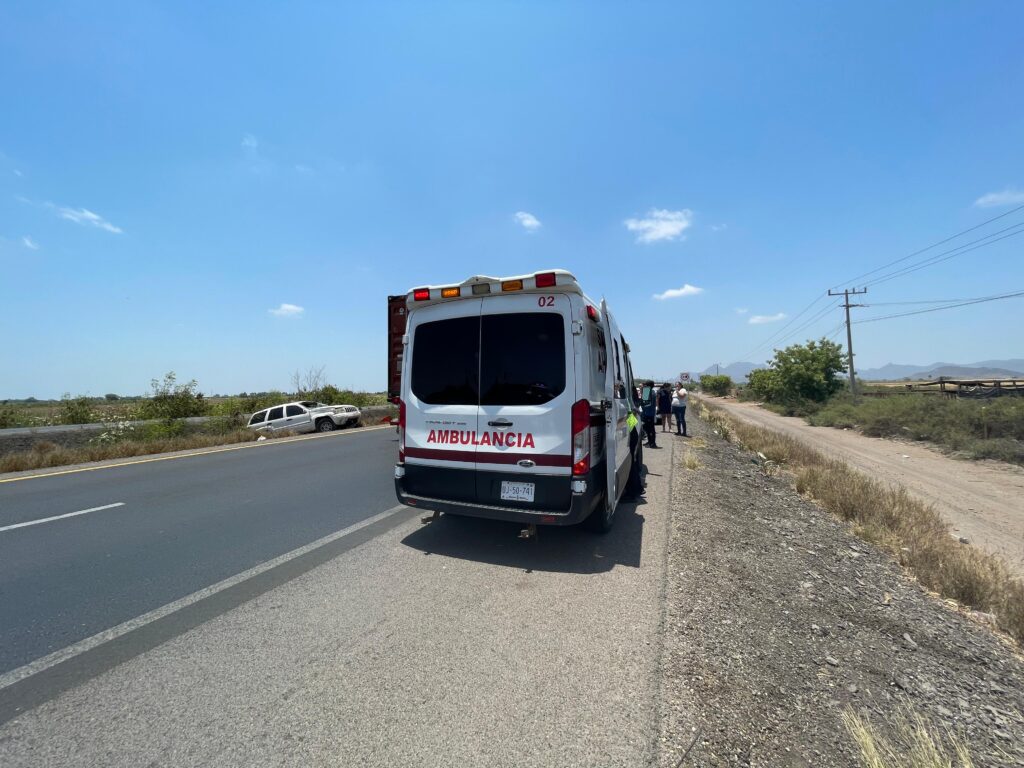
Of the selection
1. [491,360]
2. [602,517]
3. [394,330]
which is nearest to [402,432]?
[491,360]

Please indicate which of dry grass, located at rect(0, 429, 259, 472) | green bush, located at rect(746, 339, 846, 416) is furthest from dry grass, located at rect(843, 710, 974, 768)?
green bush, located at rect(746, 339, 846, 416)

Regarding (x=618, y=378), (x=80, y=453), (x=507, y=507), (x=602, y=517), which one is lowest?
(x=602, y=517)

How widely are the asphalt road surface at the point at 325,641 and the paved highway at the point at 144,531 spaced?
3 centimetres

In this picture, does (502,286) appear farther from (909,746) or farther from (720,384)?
(720,384)

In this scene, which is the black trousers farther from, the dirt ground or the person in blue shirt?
the dirt ground

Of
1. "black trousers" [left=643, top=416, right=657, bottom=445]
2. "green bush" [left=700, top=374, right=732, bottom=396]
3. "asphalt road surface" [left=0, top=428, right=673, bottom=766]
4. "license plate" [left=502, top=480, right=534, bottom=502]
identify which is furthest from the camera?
"green bush" [left=700, top=374, right=732, bottom=396]

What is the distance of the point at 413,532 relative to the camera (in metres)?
5.48

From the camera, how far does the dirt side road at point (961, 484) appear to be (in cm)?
979

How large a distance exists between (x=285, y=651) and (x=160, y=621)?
1195 millimetres

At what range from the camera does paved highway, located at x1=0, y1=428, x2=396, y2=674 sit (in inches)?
141

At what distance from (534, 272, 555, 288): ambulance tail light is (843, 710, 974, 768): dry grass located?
363cm

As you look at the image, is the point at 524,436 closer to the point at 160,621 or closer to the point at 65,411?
the point at 160,621

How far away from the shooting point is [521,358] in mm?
4574

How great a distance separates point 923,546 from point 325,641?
7053 millimetres
